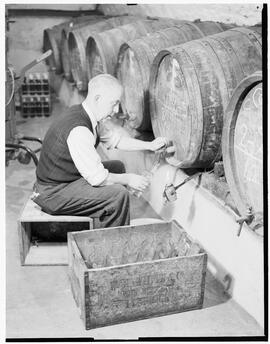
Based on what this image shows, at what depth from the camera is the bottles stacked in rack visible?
23.9ft

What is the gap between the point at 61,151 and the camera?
3.35m

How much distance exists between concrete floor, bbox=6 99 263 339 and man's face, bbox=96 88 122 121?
107 centimetres

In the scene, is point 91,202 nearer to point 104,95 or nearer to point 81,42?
point 104,95

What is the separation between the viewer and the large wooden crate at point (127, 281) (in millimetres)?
2721

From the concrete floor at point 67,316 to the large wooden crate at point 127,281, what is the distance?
0.06 meters

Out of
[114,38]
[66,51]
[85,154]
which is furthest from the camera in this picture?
[66,51]

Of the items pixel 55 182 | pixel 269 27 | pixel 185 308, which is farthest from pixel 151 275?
pixel 269 27

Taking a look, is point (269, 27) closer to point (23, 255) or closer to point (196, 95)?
point (196, 95)

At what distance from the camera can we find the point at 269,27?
2.63 meters

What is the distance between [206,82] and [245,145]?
0.53 meters

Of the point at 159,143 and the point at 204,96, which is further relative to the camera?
the point at 159,143

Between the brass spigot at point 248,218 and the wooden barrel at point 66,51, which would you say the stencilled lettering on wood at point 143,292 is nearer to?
the brass spigot at point 248,218

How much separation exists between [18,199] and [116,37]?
1.73 m

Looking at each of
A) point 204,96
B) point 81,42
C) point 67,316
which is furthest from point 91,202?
point 81,42
